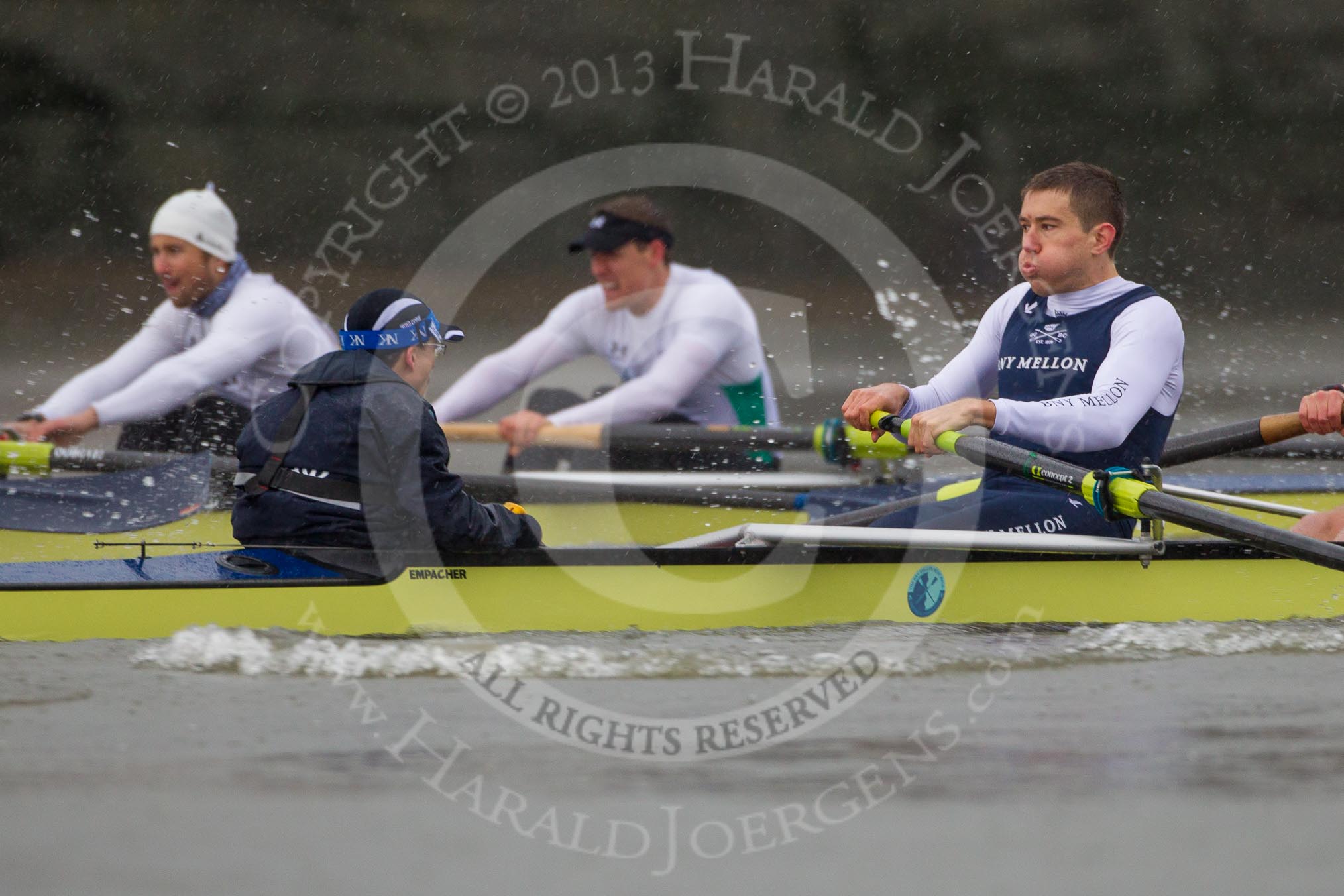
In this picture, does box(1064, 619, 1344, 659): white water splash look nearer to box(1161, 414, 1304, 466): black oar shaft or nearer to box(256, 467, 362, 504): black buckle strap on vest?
box(1161, 414, 1304, 466): black oar shaft

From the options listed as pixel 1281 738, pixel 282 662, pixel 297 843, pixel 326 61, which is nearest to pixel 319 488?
pixel 282 662

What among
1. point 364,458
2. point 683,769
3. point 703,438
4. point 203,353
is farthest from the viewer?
point 203,353

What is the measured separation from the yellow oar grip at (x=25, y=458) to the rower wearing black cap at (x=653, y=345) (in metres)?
1.99

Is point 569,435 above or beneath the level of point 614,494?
above

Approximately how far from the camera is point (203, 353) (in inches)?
261

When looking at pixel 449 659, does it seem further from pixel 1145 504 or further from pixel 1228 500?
pixel 1228 500

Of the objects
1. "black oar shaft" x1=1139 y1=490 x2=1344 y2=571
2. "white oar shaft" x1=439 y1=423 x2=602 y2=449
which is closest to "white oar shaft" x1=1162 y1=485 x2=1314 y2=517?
"black oar shaft" x1=1139 y1=490 x2=1344 y2=571

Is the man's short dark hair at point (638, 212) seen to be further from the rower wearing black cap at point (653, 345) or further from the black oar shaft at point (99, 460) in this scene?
the black oar shaft at point (99, 460)

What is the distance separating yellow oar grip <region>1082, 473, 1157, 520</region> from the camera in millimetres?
4019

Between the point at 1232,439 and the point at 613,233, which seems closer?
the point at 1232,439

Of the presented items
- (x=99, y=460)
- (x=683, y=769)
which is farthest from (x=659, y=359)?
(x=683, y=769)

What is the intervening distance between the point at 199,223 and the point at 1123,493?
4.48m

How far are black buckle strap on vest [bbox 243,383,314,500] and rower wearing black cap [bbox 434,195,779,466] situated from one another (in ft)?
8.09

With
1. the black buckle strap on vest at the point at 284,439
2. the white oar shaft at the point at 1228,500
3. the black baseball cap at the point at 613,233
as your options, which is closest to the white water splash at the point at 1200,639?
the white oar shaft at the point at 1228,500
